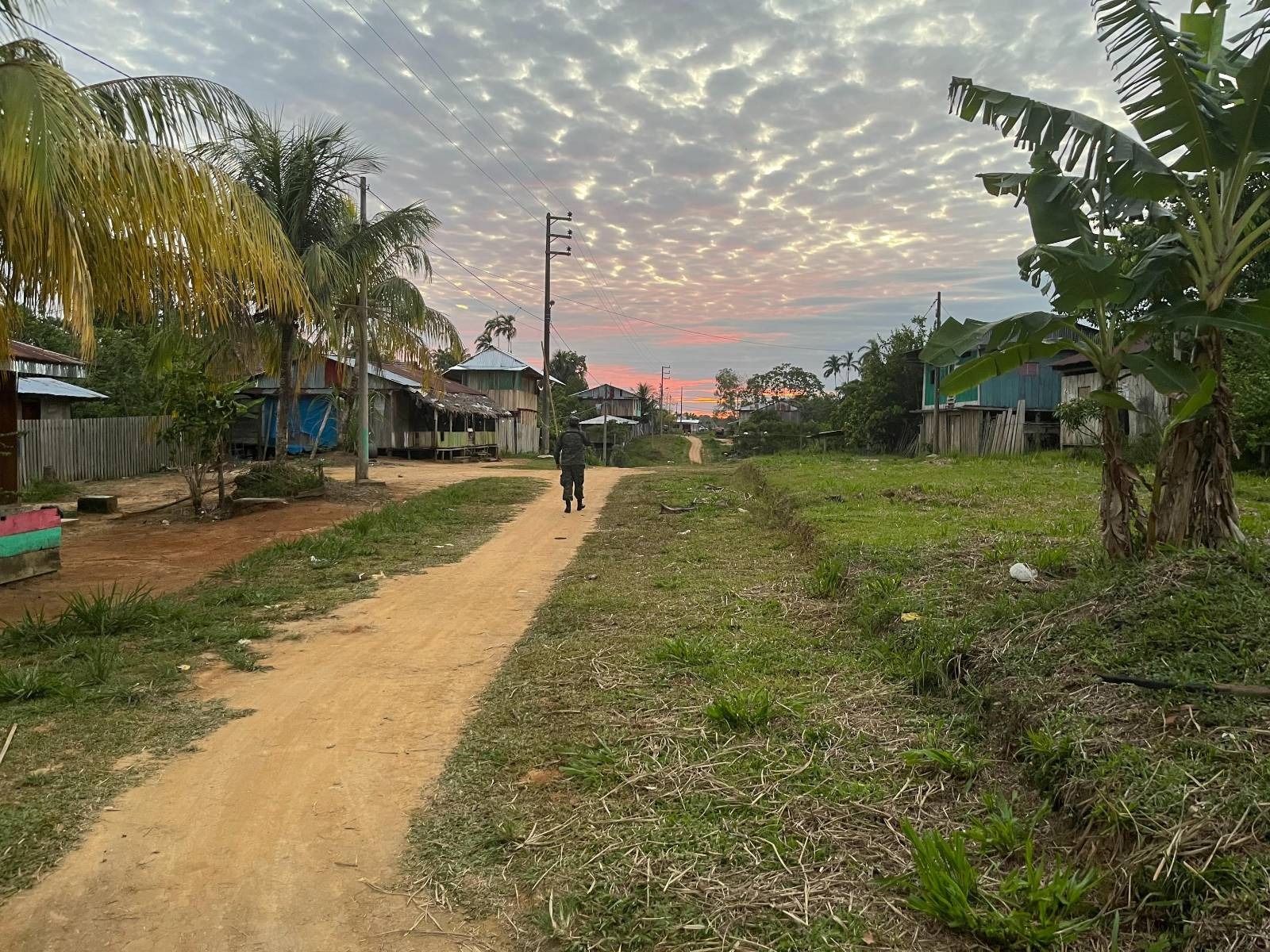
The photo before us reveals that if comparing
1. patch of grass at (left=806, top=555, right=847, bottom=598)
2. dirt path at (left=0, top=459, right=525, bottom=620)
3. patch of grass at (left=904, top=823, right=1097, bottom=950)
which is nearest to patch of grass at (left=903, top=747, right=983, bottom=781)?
patch of grass at (left=904, top=823, right=1097, bottom=950)

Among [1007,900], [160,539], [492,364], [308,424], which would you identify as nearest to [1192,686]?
[1007,900]

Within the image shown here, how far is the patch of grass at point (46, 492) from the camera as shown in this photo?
15.7m

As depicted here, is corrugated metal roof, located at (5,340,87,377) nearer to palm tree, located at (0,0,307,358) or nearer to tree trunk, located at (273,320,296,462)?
tree trunk, located at (273,320,296,462)

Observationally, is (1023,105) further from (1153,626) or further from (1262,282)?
(1262,282)

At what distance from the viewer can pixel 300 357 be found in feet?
49.4

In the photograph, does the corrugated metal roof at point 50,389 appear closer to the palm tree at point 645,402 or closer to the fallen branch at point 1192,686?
the fallen branch at point 1192,686

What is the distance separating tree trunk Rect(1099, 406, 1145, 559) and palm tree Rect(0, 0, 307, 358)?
21.7 ft

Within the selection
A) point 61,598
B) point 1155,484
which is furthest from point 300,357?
point 1155,484

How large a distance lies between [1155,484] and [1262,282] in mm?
8905

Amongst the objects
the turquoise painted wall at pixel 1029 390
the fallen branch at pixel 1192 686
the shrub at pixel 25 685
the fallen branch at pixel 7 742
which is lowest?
the fallen branch at pixel 7 742

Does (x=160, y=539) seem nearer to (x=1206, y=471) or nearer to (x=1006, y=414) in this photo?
(x=1206, y=471)

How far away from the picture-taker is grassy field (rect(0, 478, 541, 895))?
327 cm

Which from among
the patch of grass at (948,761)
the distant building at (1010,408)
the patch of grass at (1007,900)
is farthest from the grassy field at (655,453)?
the patch of grass at (1007,900)

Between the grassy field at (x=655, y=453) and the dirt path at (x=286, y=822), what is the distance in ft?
A: 99.6
